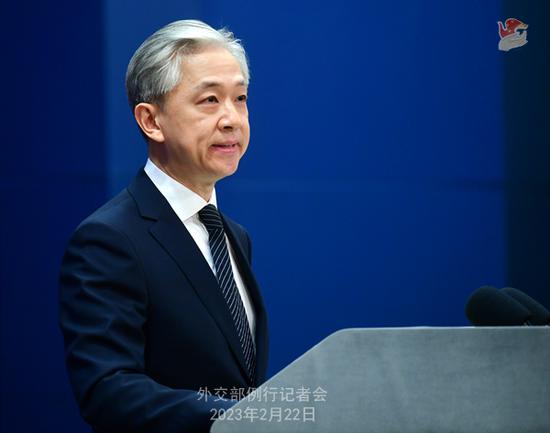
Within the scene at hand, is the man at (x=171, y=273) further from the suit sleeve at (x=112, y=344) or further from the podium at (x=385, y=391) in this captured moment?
the podium at (x=385, y=391)

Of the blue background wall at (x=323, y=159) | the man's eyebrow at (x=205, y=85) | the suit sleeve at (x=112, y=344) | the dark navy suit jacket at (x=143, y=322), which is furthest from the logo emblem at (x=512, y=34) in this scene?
the suit sleeve at (x=112, y=344)

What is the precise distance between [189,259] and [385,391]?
1.77 ft

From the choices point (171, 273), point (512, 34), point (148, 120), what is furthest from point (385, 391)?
point (512, 34)

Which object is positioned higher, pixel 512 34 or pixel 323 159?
pixel 512 34

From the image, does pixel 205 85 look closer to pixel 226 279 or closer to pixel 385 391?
pixel 226 279

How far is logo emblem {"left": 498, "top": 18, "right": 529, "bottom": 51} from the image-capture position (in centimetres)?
273

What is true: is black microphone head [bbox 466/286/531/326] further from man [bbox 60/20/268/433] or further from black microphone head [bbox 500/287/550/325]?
man [bbox 60/20/268/433]

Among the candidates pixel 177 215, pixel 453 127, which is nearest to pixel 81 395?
pixel 177 215

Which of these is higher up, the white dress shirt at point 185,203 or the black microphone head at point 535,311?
the white dress shirt at point 185,203

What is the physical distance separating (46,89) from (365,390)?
1.62 meters

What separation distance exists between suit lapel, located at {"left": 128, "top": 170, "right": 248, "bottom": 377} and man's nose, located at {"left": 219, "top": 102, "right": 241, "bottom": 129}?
0.17 metres

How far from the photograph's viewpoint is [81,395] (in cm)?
125

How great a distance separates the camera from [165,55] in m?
1.55

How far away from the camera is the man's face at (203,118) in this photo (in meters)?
1.54
